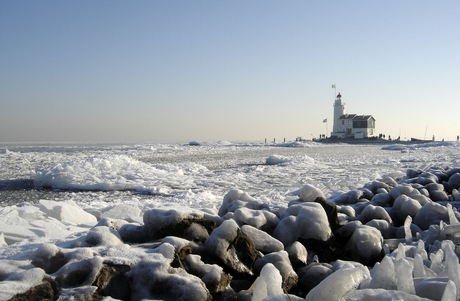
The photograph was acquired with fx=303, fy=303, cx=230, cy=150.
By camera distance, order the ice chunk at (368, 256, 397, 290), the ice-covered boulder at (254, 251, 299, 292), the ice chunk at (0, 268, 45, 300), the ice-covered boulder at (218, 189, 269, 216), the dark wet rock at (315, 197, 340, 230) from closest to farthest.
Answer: the ice chunk at (0, 268, 45, 300), the ice chunk at (368, 256, 397, 290), the ice-covered boulder at (254, 251, 299, 292), the dark wet rock at (315, 197, 340, 230), the ice-covered boulder at (218, 189, 269, 216)

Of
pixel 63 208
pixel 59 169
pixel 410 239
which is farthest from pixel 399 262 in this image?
pixel 59 169

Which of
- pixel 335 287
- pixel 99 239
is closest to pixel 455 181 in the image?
pixel 335 287

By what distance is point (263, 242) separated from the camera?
2102mm

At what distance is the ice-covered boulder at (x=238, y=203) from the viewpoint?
306 cm

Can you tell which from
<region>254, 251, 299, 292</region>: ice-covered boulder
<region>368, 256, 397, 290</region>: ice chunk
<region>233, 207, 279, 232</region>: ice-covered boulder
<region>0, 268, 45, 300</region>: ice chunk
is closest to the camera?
<region>0, 268, 45, 300</region>: ice chunk

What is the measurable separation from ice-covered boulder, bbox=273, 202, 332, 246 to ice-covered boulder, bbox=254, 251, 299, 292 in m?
0.45

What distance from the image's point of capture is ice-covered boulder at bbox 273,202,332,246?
2.35 m

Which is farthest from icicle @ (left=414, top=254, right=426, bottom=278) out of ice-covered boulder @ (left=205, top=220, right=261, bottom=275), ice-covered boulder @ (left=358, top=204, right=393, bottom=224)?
ice-covered boulder @ (left=358, top=204, right=393, bottom=224)

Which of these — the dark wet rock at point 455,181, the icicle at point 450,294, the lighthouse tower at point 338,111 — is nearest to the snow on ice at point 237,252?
the icicle at point 450,294

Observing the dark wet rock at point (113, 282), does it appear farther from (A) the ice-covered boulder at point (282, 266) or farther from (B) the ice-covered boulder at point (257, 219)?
(B) the ice-covered boulder at point (257, 219)

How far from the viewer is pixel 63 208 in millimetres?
3424

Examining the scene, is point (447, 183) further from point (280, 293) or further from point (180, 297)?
point (180, 297)

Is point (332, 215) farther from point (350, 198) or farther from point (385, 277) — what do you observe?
point (350, 198)

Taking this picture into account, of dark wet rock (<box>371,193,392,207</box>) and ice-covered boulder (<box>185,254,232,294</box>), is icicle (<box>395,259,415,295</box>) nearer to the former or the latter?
ice-covered boulder (<box>185,254,232,294</box>)
